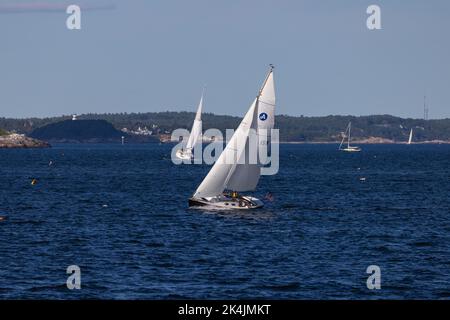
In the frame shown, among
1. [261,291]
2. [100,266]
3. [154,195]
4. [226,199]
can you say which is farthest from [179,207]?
[261,291]

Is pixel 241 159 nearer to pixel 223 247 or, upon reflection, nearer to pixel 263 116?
pixel 263 116

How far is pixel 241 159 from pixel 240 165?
512 mm

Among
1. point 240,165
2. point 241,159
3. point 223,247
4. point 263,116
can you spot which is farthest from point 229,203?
point 223,247

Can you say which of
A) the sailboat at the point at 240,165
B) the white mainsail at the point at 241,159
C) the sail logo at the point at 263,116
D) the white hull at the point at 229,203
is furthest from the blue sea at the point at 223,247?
the sail logo at the point at 263,116

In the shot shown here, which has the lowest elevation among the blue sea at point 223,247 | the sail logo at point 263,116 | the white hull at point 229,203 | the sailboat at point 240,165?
the blue sea at point 223,247

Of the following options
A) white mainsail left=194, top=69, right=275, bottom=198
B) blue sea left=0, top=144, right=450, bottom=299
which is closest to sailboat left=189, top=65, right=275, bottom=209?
white mainsail left=194, top=69, right=275, bottom=198

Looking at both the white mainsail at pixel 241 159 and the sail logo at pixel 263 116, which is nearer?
the sail logo at pixel 263 116

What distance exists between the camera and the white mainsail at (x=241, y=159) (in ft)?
242

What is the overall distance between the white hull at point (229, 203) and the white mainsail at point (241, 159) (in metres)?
0.64

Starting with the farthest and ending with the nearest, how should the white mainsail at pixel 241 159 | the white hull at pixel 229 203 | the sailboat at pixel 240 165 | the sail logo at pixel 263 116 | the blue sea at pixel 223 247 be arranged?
the white hull at pixel 229 203 → the sailboat at pixel 240 165 → the white mainsail at pixel 241 159 → the sail logo at pixel 263 116 → the blue sea at pixel 223 247

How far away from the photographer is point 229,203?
2945 inches

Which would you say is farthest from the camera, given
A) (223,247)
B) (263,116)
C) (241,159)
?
(241,159)

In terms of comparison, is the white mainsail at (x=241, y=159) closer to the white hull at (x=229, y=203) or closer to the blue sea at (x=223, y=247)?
the white hull at (x=229, y=203)

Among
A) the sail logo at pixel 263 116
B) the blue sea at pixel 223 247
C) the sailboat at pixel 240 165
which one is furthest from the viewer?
the sailboat at pixel 240 165
